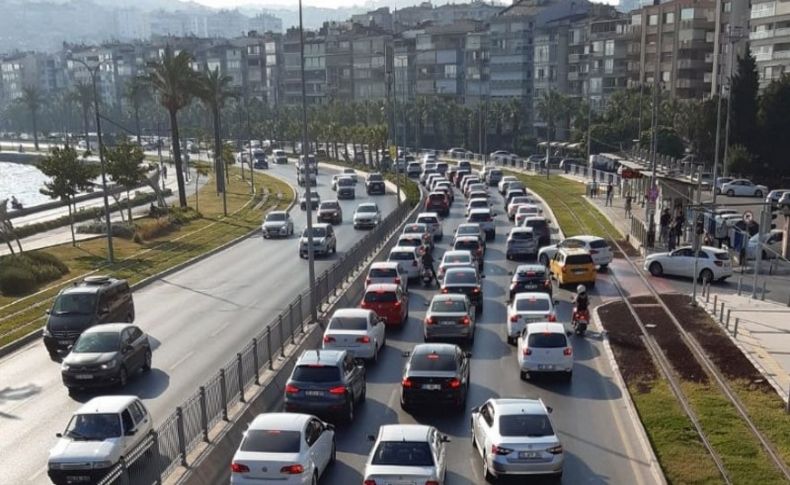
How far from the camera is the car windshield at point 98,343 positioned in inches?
893

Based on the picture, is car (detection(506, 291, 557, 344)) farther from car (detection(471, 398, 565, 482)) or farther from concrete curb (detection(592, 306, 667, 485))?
car (detection(471, 398, 565, 482))

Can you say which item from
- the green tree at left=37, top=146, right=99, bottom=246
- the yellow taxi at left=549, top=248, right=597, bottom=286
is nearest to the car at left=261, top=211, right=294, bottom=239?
the green tree at left=37, top=146, right=99, bottom=246

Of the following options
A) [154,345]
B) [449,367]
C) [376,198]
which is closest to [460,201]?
[376,198]

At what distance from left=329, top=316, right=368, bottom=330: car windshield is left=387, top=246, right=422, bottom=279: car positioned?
1274 centimetres

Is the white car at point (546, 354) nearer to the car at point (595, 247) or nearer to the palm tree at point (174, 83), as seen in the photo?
the car at point (595, 247)

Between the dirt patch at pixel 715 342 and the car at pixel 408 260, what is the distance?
1015 cm

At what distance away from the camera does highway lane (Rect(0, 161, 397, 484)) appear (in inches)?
787

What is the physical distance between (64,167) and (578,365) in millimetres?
38017

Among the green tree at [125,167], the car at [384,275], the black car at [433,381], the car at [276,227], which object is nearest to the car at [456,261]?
the car at [384,275]

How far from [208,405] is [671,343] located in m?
14.5

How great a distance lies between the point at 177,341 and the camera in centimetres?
2797

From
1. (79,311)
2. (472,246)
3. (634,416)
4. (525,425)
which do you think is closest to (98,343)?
(79,311)

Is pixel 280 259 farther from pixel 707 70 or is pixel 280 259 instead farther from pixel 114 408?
pixel 707 70

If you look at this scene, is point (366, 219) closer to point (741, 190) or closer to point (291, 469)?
point (741, 190)
